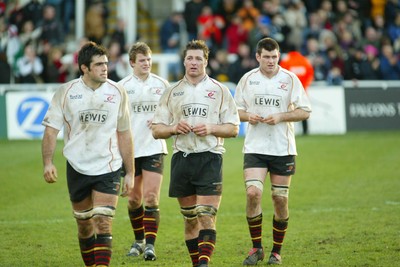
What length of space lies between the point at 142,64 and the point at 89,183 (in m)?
2.76

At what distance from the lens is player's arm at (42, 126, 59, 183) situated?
30.4 ft

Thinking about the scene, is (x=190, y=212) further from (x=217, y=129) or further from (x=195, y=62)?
(x=195, y=62)

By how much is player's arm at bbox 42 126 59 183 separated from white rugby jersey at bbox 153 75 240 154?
45.5 inches

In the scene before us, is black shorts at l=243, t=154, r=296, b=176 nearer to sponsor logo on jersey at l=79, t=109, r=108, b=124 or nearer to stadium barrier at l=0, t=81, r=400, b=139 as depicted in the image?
sponsor logo on jersey at l=79, t=109, r=108, b=124

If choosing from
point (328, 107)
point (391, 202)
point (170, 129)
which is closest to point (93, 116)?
point (170, 129)

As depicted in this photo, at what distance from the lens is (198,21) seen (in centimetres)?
2839

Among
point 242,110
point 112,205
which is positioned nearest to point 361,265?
point 242,110

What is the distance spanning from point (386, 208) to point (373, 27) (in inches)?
618

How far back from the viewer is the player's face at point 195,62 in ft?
32.0

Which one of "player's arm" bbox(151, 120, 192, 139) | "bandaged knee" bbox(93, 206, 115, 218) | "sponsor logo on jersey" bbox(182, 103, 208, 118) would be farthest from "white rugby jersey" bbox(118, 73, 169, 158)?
"bandaged knee" bbox(93, 206, 115, 218)

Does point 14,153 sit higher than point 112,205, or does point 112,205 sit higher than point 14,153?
point 112,205

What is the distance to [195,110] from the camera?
388 inches

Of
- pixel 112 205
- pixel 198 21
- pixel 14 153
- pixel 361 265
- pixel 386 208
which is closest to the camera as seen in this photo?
pixel 112 205

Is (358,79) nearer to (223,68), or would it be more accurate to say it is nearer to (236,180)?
(223,68)
